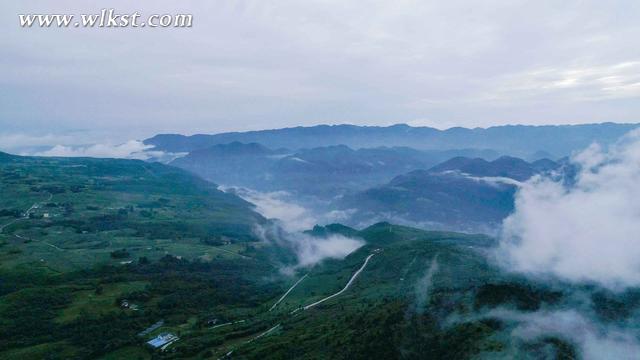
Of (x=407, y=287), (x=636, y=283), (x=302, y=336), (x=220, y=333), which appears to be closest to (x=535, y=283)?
(x=636, y=283)

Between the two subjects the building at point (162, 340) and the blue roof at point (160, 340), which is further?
the blue roof at point (160, 340)

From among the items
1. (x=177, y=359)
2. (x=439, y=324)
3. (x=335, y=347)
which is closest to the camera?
(x=439, y=324)

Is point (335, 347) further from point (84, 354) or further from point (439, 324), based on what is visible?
point (84, 354)

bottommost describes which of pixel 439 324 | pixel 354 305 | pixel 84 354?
pixel 84 354

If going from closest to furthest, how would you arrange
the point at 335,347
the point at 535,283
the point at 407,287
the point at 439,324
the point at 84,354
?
the point at 439,324
the point at 335,347
the point at 535,283
the point at 84,354
the point at 407,287

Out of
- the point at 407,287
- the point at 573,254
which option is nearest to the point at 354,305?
the point at 407,287

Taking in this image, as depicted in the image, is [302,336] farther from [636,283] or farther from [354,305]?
[636,283]

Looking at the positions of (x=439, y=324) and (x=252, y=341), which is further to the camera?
(x=252, y=341)

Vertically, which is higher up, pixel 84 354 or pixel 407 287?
pixel 407 287

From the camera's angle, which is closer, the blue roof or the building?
the building
